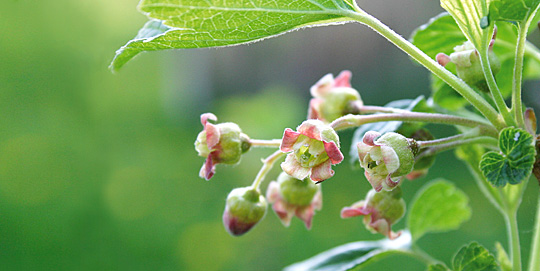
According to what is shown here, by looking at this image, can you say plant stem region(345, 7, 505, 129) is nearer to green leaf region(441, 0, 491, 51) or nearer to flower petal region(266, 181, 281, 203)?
green leaf region(441, 0, 491, 51)

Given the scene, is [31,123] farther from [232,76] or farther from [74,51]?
[232,76]

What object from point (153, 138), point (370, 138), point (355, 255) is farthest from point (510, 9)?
point (153, 138)

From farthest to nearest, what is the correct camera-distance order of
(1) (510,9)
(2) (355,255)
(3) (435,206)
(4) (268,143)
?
(3) (435,206), (2) (355,255), (4) (268,143), (1) (510,9)

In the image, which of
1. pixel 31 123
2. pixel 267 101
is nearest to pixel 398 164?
pixel 31 123

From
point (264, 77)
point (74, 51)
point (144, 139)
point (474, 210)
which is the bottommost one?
point (474, 210)

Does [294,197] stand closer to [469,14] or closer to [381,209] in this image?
[381,209]

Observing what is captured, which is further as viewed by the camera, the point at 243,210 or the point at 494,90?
the point at 243,210

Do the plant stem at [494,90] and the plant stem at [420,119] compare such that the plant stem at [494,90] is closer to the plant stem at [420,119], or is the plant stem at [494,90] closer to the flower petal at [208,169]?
the plant stem at [420,119]
